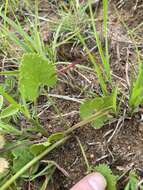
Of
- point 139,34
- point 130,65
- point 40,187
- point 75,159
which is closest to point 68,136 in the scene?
point 75,159

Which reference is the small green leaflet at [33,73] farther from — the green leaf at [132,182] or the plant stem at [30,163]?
the green leaf at [132,182]

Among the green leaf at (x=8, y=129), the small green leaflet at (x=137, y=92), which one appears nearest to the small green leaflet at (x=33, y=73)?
the green leaf at (x=8, y=129)

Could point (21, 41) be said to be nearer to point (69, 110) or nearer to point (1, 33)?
point (1, 33)

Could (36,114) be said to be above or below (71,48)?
below

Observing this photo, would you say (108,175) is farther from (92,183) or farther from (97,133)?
(97,133)

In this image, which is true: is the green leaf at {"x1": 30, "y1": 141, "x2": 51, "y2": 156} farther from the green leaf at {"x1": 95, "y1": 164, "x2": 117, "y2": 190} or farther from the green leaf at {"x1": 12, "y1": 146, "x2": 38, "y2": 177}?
the green leaf at {"x1": 95, "y1": 164, "x2": 117, "y2": 190}

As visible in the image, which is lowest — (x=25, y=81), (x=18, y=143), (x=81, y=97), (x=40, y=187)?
(x=40, y=187)

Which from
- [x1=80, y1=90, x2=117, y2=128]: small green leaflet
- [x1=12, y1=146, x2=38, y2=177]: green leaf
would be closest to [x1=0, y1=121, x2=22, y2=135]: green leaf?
[x1=12, y1=146, x2=38, y2=177]: green leaf
